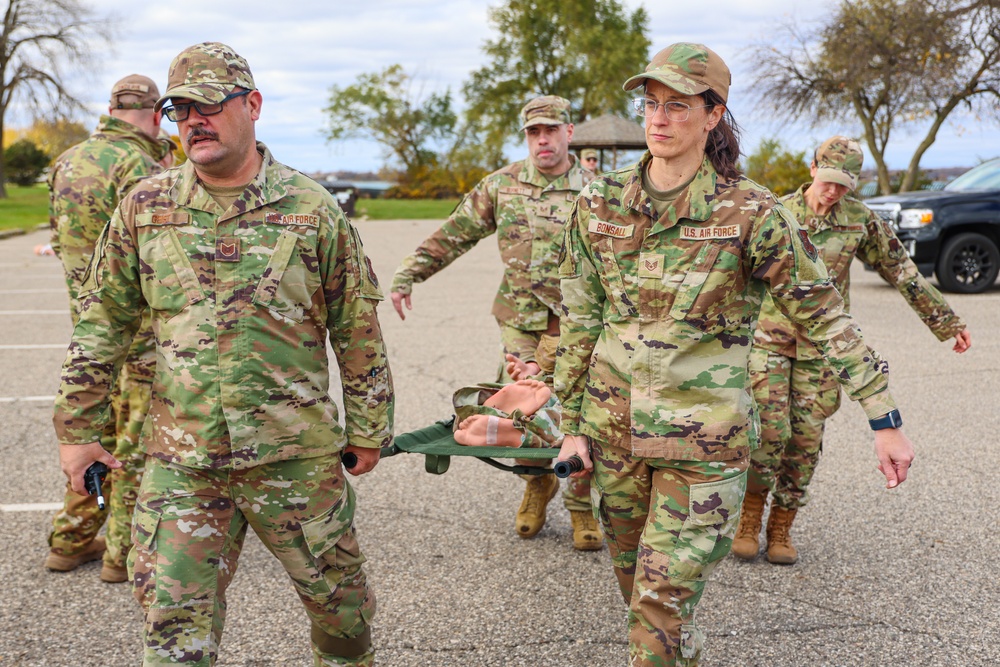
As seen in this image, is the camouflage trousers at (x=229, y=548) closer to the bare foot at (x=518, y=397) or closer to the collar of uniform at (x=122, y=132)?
the bare foot at (x=518, y=397)

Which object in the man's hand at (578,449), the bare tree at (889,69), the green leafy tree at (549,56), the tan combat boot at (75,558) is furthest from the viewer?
the green leafy tree at (549,56)

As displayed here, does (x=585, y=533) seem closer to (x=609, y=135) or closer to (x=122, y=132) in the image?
(x=122, y=132)

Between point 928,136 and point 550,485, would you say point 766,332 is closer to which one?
point 550,485

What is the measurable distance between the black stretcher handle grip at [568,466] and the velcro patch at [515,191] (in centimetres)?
227

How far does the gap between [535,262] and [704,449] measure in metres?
2.28

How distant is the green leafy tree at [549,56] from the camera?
52.2 m

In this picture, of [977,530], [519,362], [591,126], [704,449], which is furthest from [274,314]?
[591,126]

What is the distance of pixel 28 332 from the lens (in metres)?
11.0

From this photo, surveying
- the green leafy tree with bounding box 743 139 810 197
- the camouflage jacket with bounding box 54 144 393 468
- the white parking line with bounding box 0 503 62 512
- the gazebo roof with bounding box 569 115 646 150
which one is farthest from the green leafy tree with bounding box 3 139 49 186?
the camouflage jacket with bounding box 54 144 393 468

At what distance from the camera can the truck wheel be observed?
1361 cm

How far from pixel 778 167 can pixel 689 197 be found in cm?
2970

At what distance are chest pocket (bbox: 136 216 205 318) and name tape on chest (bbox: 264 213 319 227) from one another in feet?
0.82

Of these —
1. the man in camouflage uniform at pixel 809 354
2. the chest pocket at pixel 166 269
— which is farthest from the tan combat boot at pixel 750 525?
the chest pocket at pixel 166 269

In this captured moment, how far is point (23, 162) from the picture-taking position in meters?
47.2
